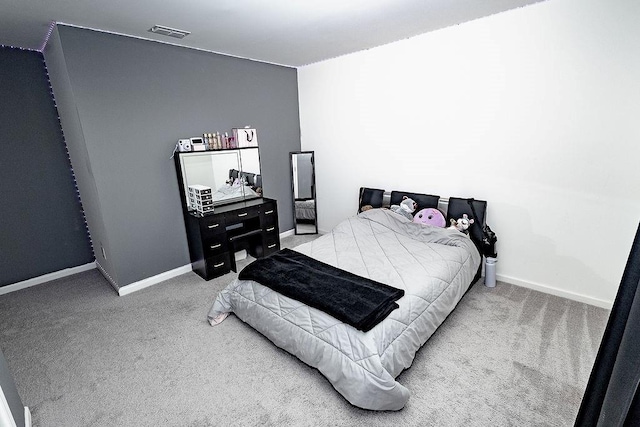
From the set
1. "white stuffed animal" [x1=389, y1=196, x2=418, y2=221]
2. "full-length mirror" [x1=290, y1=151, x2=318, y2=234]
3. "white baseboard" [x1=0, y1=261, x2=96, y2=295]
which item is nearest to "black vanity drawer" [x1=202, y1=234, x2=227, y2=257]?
"full-length mirror" [x1=290, y1=151, x2=318, y2=234]

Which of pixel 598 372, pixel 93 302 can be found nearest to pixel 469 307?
pixel 598 372

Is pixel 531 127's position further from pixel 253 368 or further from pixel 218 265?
pixel 218 265

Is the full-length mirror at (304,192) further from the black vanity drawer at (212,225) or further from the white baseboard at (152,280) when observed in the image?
the white baseboard at (152,280)

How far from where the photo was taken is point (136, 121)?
3.10m

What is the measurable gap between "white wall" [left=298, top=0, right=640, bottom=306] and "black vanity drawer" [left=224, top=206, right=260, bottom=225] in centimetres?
168

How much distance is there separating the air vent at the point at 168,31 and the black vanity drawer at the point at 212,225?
1805 millimetres

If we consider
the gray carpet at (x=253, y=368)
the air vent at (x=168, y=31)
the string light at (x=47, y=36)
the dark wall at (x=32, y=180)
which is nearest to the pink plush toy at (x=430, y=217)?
the gray carpet at (x=253, y=368)

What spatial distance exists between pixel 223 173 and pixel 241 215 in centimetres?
59

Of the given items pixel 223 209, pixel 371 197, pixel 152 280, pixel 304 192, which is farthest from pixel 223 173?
pixel 371 197

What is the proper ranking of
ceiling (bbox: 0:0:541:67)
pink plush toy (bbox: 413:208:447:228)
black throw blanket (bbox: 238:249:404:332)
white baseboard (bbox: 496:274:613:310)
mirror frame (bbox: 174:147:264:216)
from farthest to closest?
Result: mirror frame (bbox: 174:147:264:216), pink plush toy (bbox: 413:208:447:228), white baseboard (bbox: 496:274:613:310), ceiling (bbox: 0:0:541:67), black throw blanket (bbox: 238:249:404:332)

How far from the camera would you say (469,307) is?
109 inches

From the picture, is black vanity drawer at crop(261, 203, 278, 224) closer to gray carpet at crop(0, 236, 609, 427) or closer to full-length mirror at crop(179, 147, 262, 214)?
full-length mirror at crop(179, 147, 262, 214)

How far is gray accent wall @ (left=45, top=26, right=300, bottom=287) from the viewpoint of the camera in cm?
280

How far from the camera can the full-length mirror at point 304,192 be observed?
183 inches
